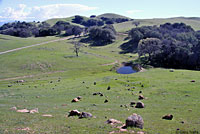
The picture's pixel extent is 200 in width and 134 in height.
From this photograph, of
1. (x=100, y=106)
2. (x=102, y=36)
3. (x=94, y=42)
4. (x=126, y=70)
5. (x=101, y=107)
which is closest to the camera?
(x=101, y=107)

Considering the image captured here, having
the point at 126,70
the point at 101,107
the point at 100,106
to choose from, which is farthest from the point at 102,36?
the point at 101,107

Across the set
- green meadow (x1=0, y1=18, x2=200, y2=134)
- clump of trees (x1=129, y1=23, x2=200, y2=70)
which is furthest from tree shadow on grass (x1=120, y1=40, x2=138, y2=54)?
green meadow (x1=0, y1=18, x2=200, y2=134)

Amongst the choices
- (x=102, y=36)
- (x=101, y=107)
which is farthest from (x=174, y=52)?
(x=102, y=36)

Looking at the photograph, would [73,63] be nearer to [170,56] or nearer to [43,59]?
[43,59]

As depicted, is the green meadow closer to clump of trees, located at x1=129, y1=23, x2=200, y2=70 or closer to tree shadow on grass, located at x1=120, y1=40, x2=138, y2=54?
clump of trees, located at x1=129, y1=23, x2=200, y2=70

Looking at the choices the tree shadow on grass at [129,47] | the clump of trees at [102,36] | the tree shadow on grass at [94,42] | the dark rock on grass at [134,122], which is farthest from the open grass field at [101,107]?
the clump of trees at [102,36]

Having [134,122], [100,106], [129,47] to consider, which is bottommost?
[100,106]

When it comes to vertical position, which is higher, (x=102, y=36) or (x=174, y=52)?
(x=102, y=36)

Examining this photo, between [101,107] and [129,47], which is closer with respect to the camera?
[101,107]

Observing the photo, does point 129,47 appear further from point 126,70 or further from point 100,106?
point 100,106

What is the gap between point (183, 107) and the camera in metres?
30.7

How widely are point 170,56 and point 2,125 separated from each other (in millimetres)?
91586

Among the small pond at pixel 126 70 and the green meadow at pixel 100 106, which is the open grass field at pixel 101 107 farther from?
the small pond at pixel 126 70

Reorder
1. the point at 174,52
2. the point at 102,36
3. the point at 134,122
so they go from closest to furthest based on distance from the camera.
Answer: the point at 134,122
the point at 174,52
the point at 102,36
